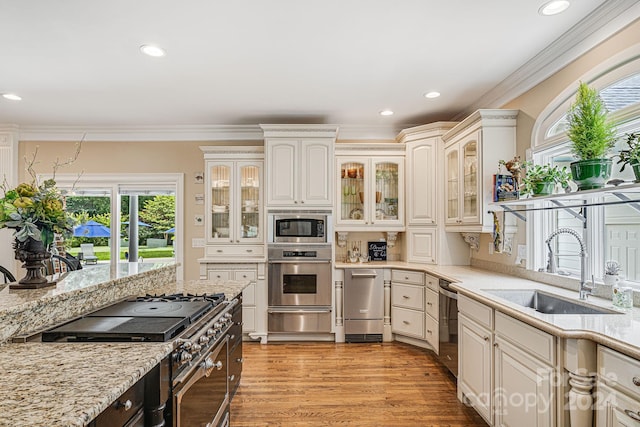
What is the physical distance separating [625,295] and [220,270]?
367 centimetres

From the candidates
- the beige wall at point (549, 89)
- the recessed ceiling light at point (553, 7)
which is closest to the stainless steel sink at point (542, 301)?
the beige wall at point (549, 89)

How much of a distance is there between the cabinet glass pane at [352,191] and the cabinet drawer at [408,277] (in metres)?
0.82

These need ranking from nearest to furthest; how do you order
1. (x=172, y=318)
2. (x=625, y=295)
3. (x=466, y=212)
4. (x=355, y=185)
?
(x=172, y=318)
(x=625, y=295)
(x=466, y=212)
(x=355, y=185)

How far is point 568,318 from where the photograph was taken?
1.78m

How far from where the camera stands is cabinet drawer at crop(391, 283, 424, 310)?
391cm

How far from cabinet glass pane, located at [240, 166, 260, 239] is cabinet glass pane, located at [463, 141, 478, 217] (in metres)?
2.42

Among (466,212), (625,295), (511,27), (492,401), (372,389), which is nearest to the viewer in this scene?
(625,295)

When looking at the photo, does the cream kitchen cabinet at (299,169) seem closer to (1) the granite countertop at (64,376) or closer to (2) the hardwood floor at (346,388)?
(2) the hardwood floor at (346,388)

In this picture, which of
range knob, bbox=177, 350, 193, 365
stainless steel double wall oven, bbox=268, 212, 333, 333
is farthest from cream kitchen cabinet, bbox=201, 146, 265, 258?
range knob, bbox=177, 350, 193, 365

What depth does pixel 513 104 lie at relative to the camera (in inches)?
131

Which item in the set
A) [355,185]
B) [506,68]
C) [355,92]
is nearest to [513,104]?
[506,68]

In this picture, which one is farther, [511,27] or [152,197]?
[152,197]

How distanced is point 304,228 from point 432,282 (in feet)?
5.09

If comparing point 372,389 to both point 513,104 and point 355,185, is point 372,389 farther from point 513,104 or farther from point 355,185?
point 513,104
